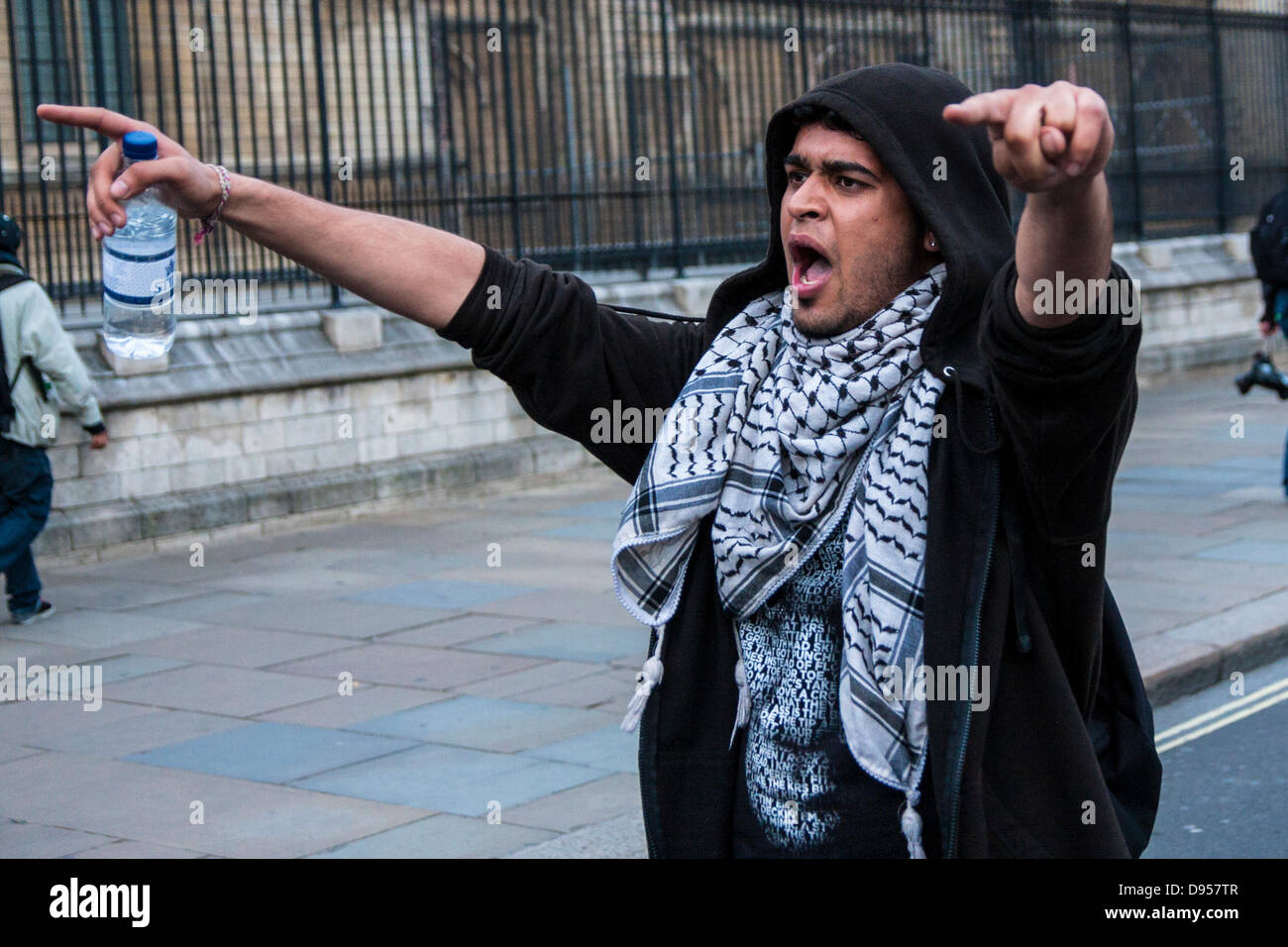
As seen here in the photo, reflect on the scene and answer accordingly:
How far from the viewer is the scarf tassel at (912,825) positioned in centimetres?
225

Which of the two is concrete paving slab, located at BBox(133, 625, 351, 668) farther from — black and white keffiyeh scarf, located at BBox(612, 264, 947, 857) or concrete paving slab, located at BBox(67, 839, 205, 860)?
black and white keffiyeh scarf, located at BBox(612, 264, 947, 857)

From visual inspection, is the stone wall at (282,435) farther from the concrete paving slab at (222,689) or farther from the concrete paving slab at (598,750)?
the concrete paving slab at (598,750)

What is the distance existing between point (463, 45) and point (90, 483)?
463 centimetres

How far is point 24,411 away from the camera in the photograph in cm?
806

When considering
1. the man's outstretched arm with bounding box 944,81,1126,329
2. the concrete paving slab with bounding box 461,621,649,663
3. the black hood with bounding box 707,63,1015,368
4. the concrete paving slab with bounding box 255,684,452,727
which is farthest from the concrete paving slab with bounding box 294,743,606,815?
the man's outstretched arm with bounding box 944,81,1126,329

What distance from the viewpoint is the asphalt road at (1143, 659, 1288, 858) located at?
515 cm

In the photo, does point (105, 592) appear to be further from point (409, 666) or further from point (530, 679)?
point (530, 679)

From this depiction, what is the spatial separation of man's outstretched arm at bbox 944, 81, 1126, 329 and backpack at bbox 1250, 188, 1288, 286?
9.24 metres

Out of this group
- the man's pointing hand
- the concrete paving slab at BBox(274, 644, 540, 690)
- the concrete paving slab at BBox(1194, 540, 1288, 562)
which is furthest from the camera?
the concrete paving slab at BBox(1194, 540, 1288, 562)

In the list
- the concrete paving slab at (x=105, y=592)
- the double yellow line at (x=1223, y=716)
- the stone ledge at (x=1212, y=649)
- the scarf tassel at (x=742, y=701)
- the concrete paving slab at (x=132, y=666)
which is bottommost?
the double yellow line at (x=1223, y=716)

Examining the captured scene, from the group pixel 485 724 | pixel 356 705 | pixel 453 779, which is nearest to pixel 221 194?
pixel 453 779

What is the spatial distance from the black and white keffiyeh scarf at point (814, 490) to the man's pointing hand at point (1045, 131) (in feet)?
1.63

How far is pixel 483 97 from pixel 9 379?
554 centimetres

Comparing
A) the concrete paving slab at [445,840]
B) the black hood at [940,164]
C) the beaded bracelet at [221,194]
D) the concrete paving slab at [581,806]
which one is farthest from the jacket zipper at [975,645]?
the concrete paving slab at [581,806]
